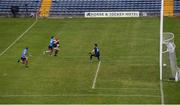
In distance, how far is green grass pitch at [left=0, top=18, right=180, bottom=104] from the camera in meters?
36.0

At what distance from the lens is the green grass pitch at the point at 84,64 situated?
36.0 meters

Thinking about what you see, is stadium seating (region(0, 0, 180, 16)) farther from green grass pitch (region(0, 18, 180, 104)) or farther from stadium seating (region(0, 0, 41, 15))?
green grass pitch (region(0, 18, 180, 104))

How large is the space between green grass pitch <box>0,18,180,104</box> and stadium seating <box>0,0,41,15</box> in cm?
372

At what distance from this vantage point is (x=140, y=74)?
4044 centimetres

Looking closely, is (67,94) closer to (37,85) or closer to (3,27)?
(37,85)

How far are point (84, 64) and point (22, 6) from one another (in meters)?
26.2

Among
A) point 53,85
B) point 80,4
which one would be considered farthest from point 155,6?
point 53,85

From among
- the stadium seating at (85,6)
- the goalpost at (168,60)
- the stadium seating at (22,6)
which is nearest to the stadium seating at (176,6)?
the stadium seating at (85,6)

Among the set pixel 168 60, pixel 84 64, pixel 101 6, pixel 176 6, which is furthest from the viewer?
pixel 101 6

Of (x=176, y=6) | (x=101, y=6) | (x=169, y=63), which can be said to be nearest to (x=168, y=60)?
(x=169, y=63)

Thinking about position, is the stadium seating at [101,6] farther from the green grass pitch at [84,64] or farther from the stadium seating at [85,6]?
the green grass pitch at [84,64]

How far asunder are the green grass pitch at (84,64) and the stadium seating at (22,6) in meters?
3.72

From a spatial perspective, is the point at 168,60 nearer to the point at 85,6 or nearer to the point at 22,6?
the point at 85,6

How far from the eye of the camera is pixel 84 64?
4369cm
